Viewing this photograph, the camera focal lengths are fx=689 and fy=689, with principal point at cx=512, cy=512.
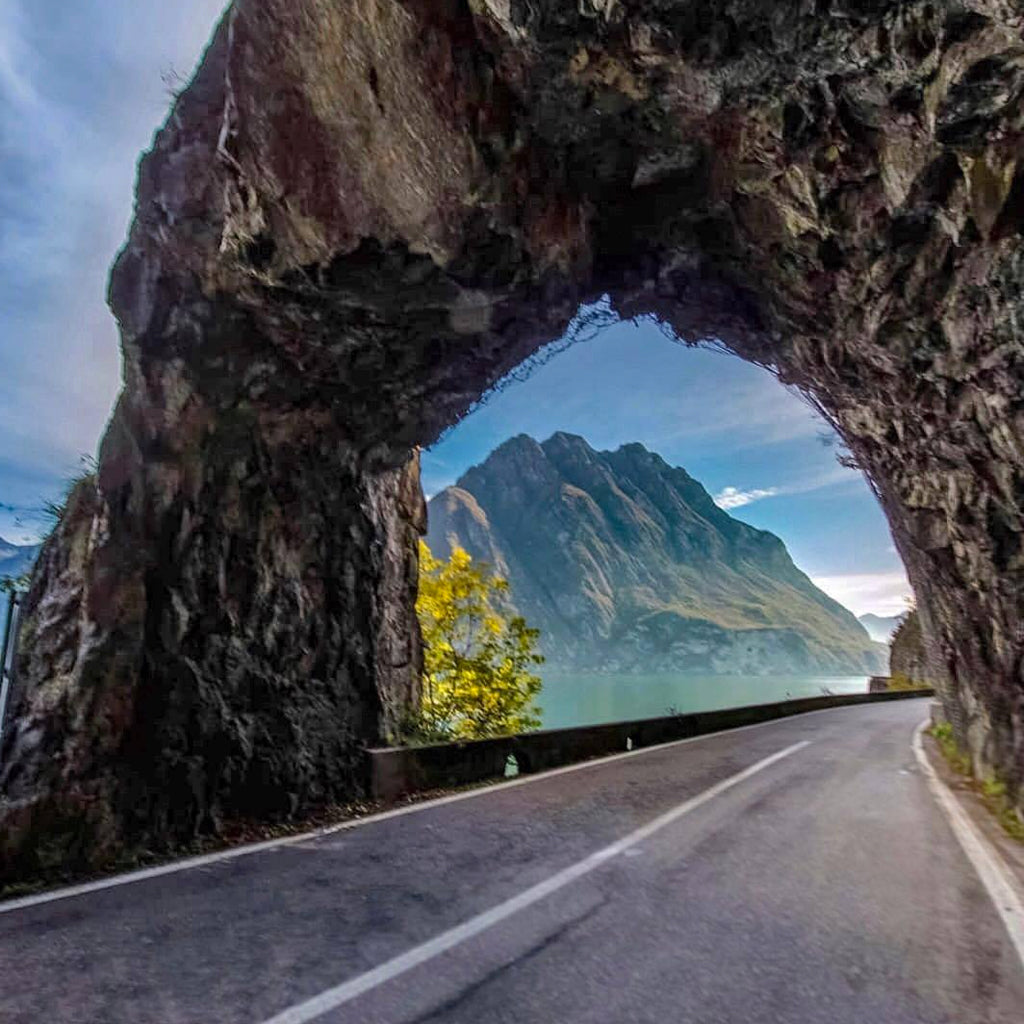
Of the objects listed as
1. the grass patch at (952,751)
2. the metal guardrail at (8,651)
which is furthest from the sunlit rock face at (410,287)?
the grass patch at (952,751)

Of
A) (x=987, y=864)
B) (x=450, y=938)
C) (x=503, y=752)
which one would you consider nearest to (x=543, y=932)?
(x=450, y=938)

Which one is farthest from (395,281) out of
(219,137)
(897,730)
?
(897,730)

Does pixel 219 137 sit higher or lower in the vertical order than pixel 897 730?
higher

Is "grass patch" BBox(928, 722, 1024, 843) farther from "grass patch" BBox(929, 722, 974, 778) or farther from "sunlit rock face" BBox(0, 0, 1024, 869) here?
"sunlit rock face" BBox(0, 0, 1024, 869)

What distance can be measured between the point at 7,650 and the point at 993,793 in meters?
12.1

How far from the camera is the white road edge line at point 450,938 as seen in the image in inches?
129

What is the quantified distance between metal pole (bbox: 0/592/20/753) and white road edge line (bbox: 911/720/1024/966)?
790 cm

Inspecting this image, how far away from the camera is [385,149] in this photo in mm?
6723

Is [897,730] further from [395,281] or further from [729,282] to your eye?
[395,281]

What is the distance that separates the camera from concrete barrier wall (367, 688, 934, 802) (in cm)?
896

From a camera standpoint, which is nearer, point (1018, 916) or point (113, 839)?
point (1018, 916)

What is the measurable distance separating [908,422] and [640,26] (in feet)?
18.4

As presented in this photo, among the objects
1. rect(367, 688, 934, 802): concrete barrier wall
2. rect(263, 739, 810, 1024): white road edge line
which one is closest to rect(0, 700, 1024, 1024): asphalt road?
rect(263, 739, 810, 1024): white road edge line

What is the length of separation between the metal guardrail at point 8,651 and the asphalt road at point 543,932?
2.35 metres
